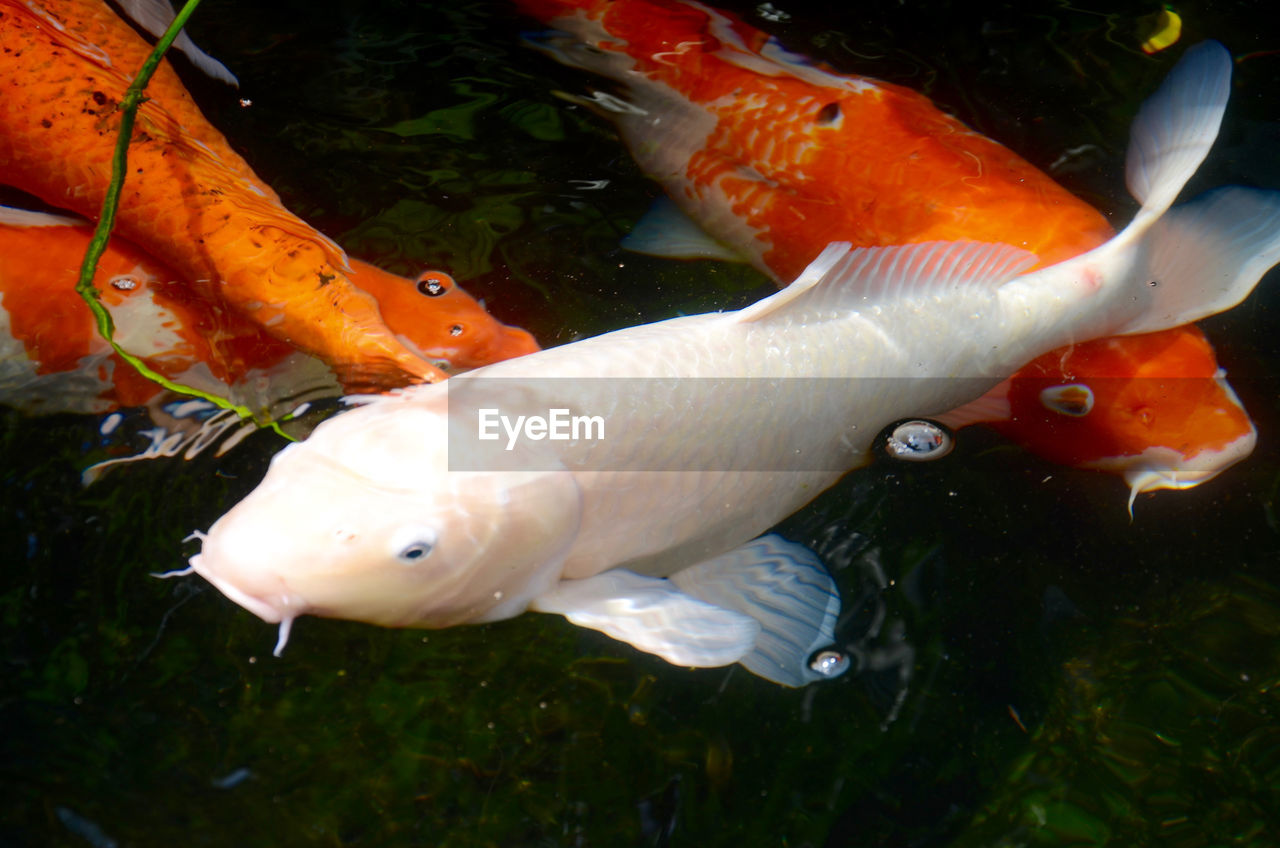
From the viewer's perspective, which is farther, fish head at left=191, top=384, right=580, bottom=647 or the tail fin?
the tail fin

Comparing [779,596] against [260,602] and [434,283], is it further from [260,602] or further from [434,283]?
[434,283]

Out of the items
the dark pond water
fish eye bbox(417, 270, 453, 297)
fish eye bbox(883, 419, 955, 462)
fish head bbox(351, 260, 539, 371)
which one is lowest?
the dark pond water

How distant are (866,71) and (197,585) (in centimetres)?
278

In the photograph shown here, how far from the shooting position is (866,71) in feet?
10.2

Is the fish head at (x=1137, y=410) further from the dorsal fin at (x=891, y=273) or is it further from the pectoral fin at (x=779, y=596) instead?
the pectoral fin at (x=779, y=596)

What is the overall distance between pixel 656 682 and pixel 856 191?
1527 millimetres

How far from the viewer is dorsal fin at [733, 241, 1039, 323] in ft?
6.15

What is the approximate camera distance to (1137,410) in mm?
2203

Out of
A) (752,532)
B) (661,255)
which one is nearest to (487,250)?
(661,255)

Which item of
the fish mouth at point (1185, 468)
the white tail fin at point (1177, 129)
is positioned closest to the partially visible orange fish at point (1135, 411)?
the fish mouth at point (1185, 468)

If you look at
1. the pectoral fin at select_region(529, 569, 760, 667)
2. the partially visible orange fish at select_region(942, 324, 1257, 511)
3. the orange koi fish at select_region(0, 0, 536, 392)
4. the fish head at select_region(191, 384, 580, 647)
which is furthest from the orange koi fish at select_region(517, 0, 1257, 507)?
the fish head at select_region(191, 384, 580, 647)

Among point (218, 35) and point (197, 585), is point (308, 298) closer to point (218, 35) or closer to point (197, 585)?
point (197, 585)

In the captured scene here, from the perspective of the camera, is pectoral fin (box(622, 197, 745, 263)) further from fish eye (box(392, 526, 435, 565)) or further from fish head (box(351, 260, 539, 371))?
fish eye (box(392, 526, 435, 565))

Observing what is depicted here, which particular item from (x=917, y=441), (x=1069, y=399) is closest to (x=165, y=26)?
(x=917, y=441)
